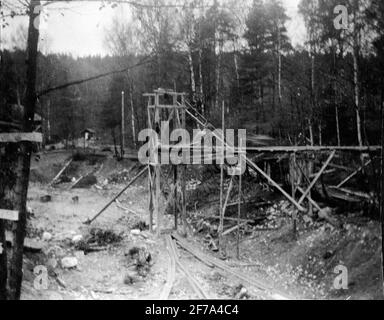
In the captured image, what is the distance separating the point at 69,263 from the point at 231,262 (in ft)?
15.5

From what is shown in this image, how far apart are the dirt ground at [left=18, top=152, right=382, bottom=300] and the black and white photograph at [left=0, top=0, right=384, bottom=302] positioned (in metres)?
0.06

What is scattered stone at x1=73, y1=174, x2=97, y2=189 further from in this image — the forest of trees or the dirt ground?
the dirt ground

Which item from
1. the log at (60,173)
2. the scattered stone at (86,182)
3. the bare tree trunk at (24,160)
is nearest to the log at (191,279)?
the bare tree trunk at (24,160)

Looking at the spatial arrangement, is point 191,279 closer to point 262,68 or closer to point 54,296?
point 54,296

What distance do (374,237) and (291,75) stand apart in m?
16.9

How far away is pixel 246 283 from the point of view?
995 cm

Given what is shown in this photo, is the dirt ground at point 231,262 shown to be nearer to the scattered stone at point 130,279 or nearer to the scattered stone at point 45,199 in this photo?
the scattered stone at point 130,279

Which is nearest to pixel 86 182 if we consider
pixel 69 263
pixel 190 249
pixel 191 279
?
pixel 190 249

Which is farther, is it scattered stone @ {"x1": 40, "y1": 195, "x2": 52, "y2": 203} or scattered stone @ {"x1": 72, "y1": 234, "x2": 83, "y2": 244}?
scattered stone @ {"x1": 40, "y1": 195, "x2": 52, "y2": 203}

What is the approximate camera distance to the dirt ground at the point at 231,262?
8836 mm

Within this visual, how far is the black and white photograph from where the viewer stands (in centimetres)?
715

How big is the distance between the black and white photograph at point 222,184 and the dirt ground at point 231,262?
0.18ft

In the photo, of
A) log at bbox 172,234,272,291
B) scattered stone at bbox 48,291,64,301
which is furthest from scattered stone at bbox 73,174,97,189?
scattered stone at bbox 48,291,64,301
